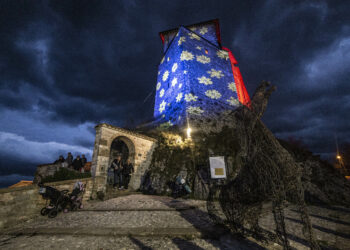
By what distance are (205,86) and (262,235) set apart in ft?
41.0

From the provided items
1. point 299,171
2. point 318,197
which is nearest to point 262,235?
point 299,171

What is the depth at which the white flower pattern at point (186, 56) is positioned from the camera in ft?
47.5

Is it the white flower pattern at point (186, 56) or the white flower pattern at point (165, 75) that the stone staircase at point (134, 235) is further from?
the white flower pattern at point (165, 75)

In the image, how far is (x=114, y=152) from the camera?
1211 centimetres

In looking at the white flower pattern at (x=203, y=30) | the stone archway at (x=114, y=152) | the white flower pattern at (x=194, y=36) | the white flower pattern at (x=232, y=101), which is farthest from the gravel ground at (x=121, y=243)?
the white flower pattern at (x=203, y=30)

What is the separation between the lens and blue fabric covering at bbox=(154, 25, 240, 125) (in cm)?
1295

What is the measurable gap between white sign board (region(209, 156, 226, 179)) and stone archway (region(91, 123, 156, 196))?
5363 millimetres

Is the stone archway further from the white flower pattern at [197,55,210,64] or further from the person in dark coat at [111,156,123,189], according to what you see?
the white flower pattern at [197,55,210,64]

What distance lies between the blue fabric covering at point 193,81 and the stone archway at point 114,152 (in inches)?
139

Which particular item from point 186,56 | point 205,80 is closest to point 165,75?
point 186,56

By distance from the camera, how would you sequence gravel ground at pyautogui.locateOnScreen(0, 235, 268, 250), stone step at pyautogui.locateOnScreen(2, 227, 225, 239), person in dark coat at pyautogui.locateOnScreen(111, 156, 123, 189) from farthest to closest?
person in dark coat at pyautogui.locateOnScreen(111, 156, 123, 189)
stone step at pyautogui.locateOnScreen(2, 227, 225, 239)
gravel ground at pyautogui.locateOnScreen(0, 235, 268, 250)

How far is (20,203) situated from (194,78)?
1358 cm

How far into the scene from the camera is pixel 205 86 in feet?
46.1

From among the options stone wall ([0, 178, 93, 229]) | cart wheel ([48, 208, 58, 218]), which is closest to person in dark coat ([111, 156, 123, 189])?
stone wall ([0, 178, 93, 229])
